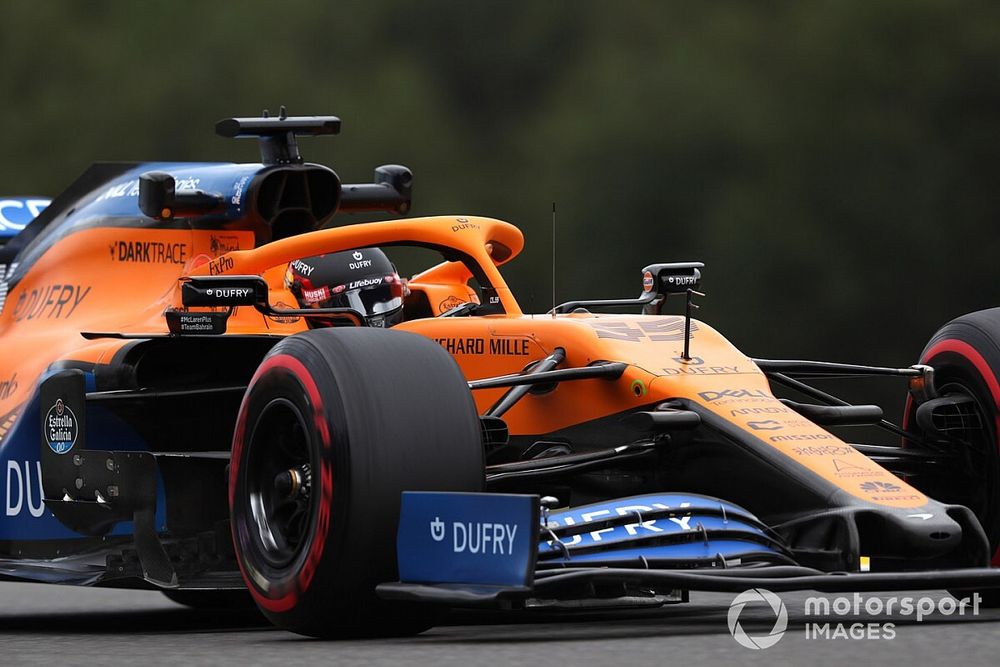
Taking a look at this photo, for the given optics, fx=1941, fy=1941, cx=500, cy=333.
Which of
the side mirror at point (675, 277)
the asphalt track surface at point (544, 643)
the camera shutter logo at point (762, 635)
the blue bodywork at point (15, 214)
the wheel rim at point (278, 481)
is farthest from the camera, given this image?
the blue bodywork at point (15, 214)

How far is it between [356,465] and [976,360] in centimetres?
296

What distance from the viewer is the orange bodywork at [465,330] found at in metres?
6.97

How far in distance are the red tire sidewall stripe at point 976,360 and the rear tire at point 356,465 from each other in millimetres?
2415

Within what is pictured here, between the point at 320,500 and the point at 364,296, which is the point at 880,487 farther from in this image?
the point at 364,296

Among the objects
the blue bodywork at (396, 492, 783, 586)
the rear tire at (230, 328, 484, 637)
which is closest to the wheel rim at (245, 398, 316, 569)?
the rear tire at (230, 328, 484, 637)

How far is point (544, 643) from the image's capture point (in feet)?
19.6

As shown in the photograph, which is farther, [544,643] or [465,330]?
[465,330]

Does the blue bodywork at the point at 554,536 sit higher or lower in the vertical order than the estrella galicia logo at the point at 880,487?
lower

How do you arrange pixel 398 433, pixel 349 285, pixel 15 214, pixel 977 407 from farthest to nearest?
1. pixel 15 214
2. pixel 349 285
3. pixel 977 407
4. pixel 398 433

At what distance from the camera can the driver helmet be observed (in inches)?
352

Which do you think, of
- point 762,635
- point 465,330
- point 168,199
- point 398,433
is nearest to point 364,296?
point 168,199

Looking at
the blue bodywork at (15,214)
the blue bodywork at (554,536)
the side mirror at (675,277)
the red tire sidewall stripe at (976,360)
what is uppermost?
the blue bodywork at (15,214)

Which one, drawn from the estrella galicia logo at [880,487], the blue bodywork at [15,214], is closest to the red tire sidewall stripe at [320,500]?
the estrella galicia logo at [880,487]

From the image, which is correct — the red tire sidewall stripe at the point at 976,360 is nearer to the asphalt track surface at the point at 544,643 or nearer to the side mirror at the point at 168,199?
the asphalt track surface at the point at 544,643
